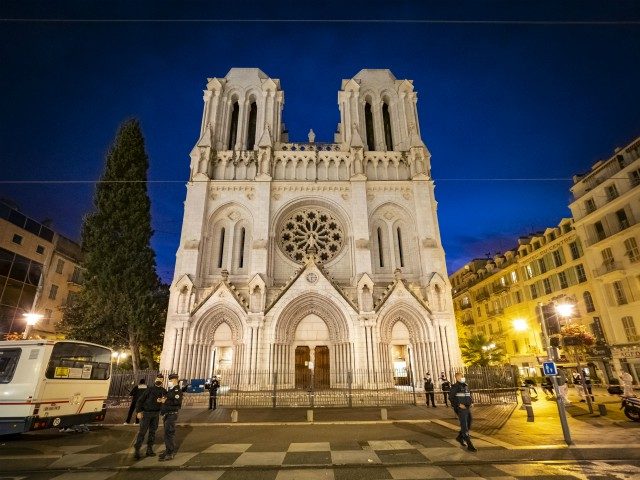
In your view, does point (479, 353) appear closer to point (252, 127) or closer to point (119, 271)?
point (252, 127)

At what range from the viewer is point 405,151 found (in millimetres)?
27594

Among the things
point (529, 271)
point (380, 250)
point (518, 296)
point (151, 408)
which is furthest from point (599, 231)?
point (151, 408)

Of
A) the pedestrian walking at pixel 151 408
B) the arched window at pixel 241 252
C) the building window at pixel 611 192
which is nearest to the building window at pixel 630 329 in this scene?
the building window at pixel 611 192

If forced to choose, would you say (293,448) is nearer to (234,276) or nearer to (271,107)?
(234,276)

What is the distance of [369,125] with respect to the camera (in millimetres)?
30672

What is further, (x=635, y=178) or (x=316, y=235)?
(x=316, y=235)

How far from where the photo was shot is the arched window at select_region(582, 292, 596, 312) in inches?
1008

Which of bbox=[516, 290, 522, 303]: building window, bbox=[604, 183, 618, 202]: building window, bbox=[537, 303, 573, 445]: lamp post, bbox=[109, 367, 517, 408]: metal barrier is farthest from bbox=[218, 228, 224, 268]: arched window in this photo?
bbox=[516, 290, 522, 303]: building window

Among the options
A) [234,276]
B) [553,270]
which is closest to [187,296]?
[234,276]

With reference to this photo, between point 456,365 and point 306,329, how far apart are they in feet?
32.1

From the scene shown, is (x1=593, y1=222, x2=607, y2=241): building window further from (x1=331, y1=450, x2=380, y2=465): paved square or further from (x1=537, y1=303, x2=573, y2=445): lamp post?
(x1=331, y1=450, x2=380, y2=465): paved square

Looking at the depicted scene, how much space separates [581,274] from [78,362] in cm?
3332

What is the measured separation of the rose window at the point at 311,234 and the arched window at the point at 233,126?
901 centimetres

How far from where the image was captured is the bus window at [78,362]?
912 centimetres
